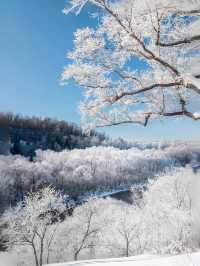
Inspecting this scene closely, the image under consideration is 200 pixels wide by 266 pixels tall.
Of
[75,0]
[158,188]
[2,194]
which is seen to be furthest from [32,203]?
[75,0]

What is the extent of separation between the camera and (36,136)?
13550 cm

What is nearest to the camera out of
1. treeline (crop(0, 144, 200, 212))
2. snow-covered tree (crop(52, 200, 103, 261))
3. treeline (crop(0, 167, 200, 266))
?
treeline (crop(0, 167, 200, 266))

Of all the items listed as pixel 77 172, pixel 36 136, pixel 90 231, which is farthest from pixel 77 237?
pixel 36 136

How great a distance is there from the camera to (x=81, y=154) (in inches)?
4537

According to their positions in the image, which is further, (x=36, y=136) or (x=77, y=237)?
(x=36, y=136)

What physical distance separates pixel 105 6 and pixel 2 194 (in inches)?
2091

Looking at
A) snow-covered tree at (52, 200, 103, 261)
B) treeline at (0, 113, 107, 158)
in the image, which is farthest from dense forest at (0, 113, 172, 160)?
snow-covered tree at (52, 200, 103, 261)

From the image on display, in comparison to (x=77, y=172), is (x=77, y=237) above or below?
below

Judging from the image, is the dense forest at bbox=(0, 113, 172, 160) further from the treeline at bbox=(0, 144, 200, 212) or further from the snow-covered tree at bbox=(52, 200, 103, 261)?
the snow-covered tree at bbox=(52, 200, 103, 261)

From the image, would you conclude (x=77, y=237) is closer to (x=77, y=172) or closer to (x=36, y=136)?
(x=77, y=172)

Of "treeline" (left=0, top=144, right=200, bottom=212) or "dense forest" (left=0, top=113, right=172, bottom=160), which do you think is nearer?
"treeline" (left=0, top=144, right=200, bottom=212)

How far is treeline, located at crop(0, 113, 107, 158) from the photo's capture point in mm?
116363

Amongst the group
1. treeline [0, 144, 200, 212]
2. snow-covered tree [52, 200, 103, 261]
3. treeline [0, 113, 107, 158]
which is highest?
treeline [0, 113, 107, 158]

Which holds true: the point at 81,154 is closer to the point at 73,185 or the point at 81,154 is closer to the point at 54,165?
the point at 54,165
